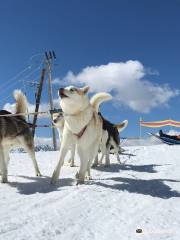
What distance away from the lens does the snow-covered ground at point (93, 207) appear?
4434 millimetres

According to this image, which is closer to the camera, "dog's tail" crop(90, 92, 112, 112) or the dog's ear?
the dog's ear

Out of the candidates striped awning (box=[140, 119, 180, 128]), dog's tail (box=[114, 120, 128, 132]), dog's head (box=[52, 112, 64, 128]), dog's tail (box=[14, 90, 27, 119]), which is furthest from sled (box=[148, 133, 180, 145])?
dog's tail (box=[14, 90, 27, 119])

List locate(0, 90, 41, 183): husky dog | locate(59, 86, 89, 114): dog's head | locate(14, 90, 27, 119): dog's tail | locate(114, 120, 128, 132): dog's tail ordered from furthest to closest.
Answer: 1. locate(114, 120, 128, 132): dog's tail
2. locate(14, 90, 27, 119): dog's tail
3. locate(0, 90, 41, 183): husky dog
4. locate(59, 86, 89, 114): dog's head

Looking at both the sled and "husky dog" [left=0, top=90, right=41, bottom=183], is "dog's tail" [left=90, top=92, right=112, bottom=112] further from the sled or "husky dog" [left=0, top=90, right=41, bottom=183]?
the sled

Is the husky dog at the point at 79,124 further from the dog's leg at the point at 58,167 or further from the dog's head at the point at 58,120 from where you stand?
the dog's head at the point at 58,120

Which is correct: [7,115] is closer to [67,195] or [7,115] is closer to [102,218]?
[67,195]

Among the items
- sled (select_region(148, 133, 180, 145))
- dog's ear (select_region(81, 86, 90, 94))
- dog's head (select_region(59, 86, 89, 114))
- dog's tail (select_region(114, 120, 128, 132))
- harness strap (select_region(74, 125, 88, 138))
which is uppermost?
sled (select_region(148, 133, 180, 145))

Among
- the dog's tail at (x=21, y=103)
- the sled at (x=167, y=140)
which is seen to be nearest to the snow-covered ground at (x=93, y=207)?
the dog's tail at (x=21, y=103)

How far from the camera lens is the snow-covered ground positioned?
4.43m

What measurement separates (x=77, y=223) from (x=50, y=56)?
1065 inches

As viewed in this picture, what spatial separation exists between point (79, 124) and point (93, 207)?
202 centimetres

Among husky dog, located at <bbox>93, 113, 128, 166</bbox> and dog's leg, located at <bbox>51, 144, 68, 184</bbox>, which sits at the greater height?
husky dog, located at <bbox>93, 113, 128, 166</bbox>

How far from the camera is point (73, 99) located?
7.02 metres

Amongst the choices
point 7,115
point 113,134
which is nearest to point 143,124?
point 113,134
